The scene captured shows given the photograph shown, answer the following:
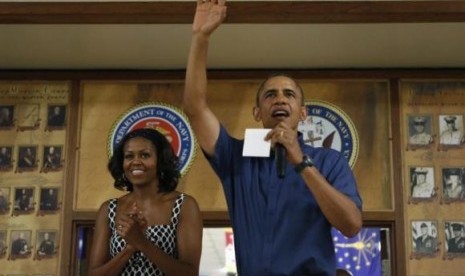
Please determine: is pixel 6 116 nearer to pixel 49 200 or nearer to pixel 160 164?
pixel 49 200

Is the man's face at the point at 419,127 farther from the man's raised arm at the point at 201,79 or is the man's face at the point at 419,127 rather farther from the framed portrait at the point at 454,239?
the man's raised arm at the point at 201,79

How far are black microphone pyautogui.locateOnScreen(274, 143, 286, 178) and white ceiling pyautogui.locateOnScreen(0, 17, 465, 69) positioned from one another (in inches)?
86.4

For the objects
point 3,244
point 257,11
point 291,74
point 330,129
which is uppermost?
point 257,11

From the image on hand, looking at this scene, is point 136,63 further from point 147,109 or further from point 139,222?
point 139,222

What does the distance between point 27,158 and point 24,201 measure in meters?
0.26

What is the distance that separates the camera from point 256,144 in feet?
5.12

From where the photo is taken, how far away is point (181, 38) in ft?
12.6

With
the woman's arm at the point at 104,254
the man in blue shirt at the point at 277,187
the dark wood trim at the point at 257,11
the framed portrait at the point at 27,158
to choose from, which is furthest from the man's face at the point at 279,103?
the framed portrait at the point at 27,158

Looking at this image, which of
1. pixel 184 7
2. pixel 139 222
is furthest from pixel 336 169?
pixel 184 7

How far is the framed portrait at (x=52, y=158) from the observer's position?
4.18 meters

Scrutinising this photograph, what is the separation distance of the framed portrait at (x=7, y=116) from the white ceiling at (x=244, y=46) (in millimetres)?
257

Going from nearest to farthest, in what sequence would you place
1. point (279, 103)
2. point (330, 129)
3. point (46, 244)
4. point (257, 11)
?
point (279, 103) < point (257, 11) < point (46, 244) < point (330, 129)

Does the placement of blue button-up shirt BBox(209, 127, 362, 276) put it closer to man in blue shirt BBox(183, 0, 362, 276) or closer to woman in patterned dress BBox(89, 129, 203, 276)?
man in blue shirt BBox(183, 0, 362, 276)

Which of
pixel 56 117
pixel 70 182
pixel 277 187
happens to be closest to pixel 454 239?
pixel 70 182
